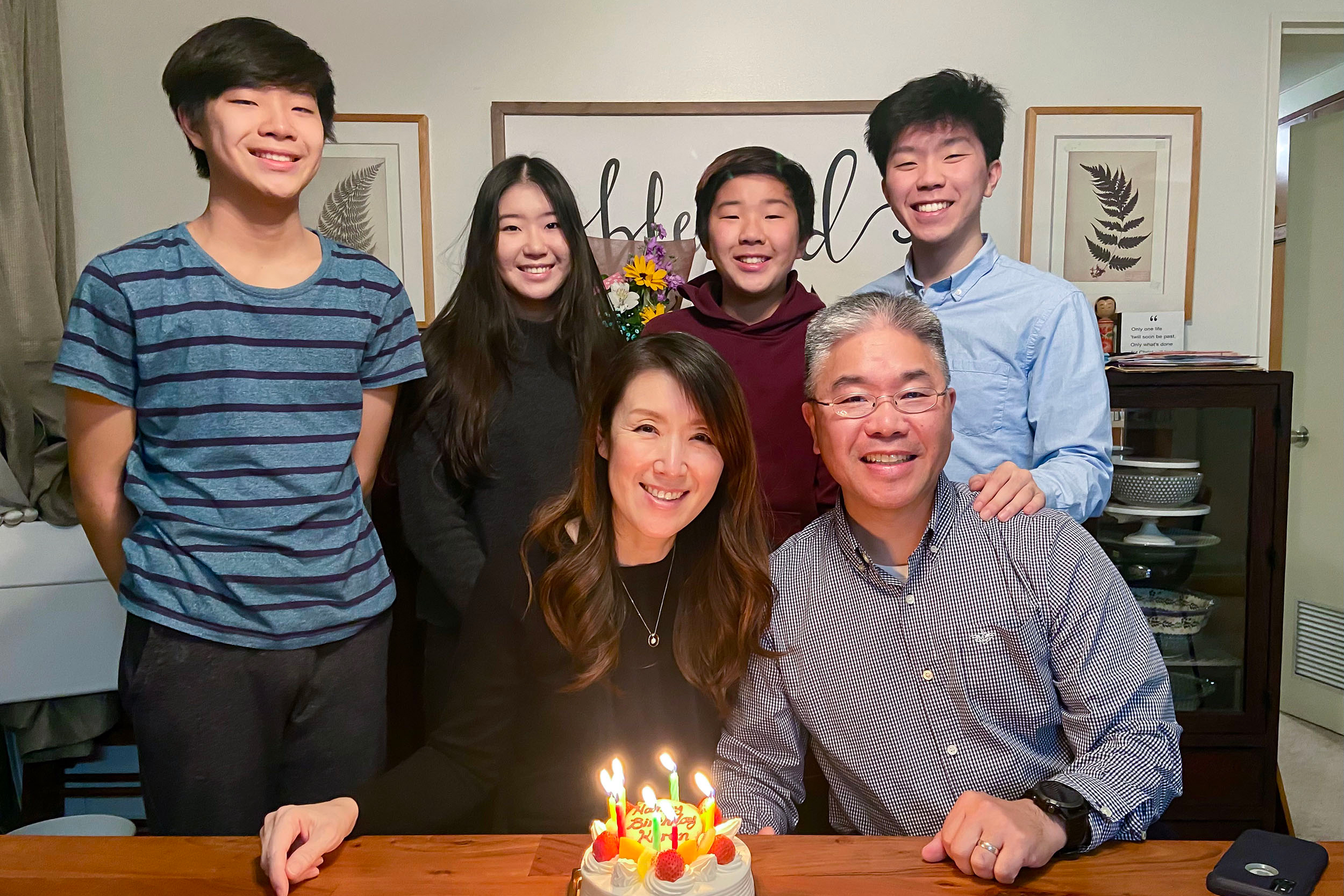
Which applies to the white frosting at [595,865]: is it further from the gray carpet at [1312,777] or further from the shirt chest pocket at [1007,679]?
the gray carpet at [1312,777]

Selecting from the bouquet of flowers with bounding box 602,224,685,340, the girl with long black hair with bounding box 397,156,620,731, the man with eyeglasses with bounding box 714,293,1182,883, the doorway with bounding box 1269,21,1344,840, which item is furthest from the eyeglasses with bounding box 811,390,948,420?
the doorway with bounding box 1269,21,1344,840

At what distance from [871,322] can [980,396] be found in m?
0.56

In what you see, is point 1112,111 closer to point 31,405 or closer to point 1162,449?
point 1162,449

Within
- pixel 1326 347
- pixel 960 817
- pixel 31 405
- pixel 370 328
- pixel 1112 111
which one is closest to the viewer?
pixel 960 817

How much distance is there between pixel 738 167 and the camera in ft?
6.38

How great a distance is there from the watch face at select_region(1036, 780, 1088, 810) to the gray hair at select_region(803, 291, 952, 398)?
25.3 inches

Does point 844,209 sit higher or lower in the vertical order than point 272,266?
higher

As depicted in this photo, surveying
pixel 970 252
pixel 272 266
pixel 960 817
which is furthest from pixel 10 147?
pixel 960 817

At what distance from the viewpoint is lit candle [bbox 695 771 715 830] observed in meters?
1.05

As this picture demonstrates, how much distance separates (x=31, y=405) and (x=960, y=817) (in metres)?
2.33

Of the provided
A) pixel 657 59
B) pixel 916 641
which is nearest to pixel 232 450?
pixel 916 641

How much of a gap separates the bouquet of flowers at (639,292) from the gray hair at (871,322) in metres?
0.76

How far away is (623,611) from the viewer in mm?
1576

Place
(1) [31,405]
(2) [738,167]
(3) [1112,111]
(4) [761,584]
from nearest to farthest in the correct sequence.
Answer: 1. (4) [761,584]
2. (2) [738,167]
3. (1) [31,405]
4. (3) [1112,111]
